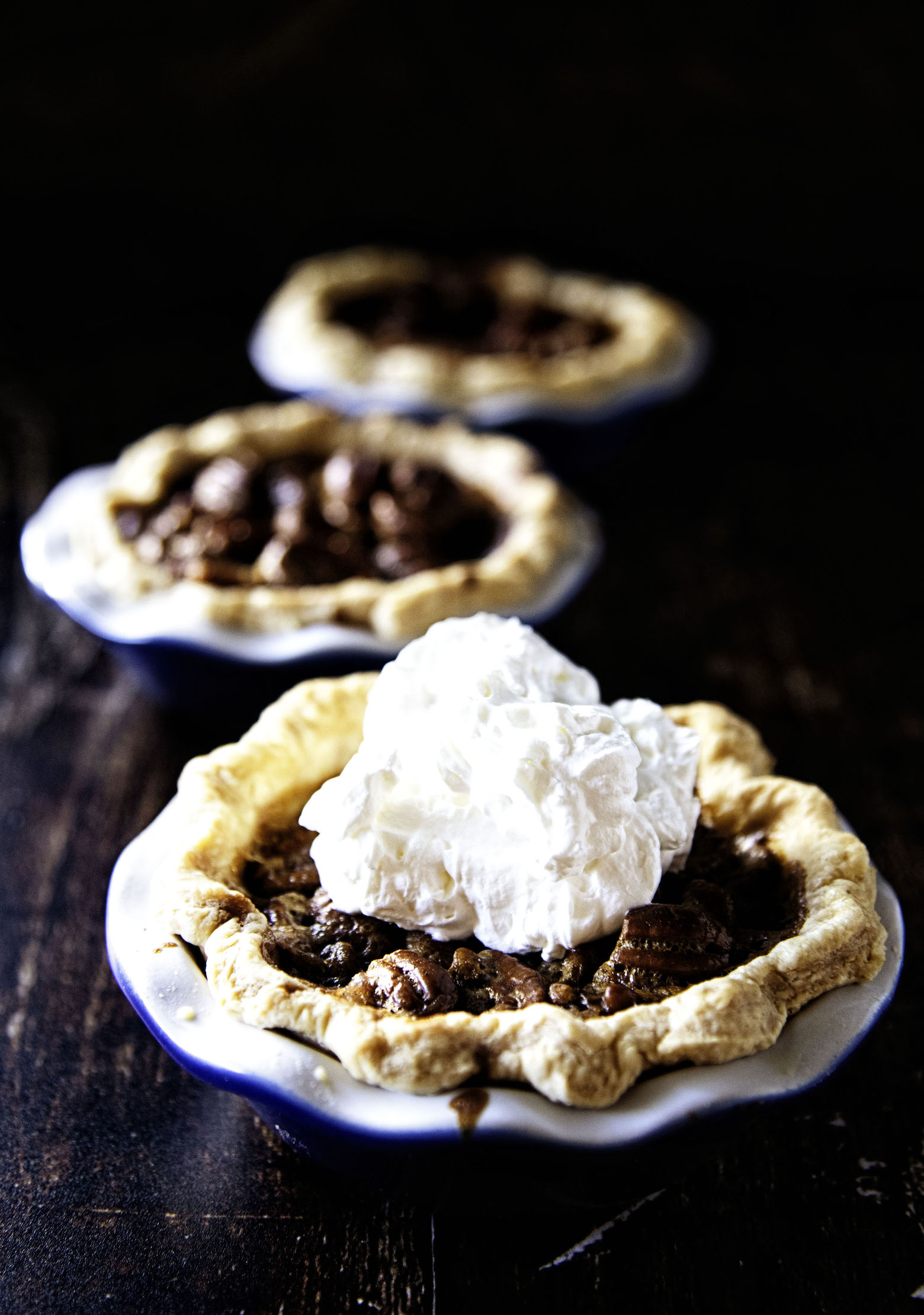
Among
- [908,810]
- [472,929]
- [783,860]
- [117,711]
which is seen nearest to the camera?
[472,929]

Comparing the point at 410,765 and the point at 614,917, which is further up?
the point at 410,765

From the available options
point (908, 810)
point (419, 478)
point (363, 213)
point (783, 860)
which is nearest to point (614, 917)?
point (783, 860)

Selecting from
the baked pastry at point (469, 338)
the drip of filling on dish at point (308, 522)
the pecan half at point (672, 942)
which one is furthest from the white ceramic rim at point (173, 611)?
the pecan half at point (672, 942)

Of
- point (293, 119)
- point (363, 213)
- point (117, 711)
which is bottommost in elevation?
point (117, 711)

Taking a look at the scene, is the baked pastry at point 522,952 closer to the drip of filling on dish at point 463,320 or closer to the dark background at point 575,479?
the dark background at point 575,479

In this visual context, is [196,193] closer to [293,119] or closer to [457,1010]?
[293,119]

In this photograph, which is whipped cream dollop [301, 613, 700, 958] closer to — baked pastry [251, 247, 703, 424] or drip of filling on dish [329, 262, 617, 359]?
baked pastry [251, 247, 703, 424]
